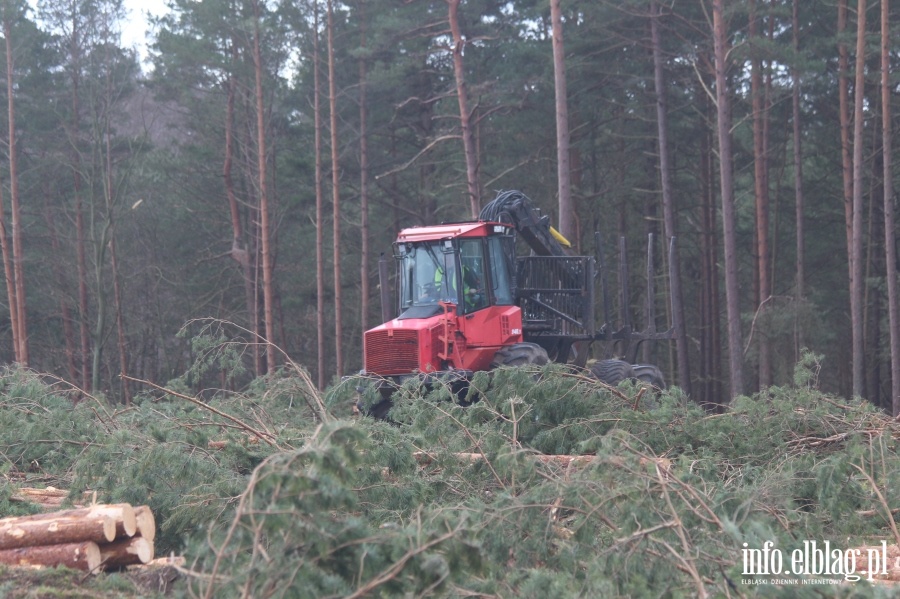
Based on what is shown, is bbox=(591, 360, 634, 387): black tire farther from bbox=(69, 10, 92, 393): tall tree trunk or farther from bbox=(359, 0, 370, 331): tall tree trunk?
bbox=(69, 10, 92, 393): tall tree trunk

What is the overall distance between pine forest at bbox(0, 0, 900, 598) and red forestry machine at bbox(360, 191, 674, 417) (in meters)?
0.54

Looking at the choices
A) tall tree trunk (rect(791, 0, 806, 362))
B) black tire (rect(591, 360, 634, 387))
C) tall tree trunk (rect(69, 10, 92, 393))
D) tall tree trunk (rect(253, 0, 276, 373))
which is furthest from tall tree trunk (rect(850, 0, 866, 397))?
tall tree trunk (rect(69, 10, 92, 393))

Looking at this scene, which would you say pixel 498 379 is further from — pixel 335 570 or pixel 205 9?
pixel 205 9

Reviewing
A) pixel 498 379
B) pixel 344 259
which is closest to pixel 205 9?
pixel 344 259

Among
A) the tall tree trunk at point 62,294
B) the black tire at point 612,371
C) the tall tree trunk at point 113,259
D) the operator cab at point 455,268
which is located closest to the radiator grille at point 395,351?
the operator cab at point 455,268

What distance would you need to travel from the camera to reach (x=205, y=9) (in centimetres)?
2447

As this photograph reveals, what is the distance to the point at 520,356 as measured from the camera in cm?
1107

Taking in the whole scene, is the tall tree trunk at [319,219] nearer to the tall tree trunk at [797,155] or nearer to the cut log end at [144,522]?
the tall tree trunk at [797,155]

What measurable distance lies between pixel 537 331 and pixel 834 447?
480 cm

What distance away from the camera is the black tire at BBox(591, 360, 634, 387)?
11812mm

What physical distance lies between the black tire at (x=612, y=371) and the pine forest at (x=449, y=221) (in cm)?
55

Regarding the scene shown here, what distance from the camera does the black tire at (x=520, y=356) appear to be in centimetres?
1105

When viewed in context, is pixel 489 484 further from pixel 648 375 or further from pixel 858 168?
pixel 858 168

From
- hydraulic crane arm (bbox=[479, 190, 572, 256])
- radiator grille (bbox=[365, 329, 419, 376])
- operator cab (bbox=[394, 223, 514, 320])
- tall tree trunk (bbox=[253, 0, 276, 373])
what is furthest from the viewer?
tall tree trunk (bbox=[253, 0, 276, 373])
